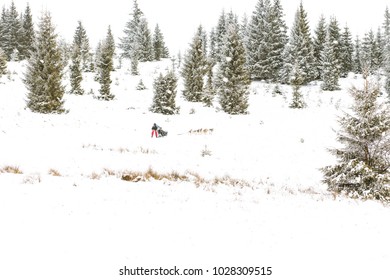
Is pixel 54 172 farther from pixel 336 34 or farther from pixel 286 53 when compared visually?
pixel 336 34

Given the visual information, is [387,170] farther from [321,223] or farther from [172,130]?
[172,130]

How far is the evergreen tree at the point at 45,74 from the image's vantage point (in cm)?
2563

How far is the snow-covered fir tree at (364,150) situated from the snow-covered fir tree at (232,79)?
19.8 m

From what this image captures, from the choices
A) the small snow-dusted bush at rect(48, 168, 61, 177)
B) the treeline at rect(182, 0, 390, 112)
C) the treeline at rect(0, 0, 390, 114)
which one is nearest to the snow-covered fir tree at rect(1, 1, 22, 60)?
the treeline at rect(0, 0, 390, 114)

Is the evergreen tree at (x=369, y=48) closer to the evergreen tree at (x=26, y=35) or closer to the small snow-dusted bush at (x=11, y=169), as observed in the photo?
the evergreen tree at (x=26, y=35)

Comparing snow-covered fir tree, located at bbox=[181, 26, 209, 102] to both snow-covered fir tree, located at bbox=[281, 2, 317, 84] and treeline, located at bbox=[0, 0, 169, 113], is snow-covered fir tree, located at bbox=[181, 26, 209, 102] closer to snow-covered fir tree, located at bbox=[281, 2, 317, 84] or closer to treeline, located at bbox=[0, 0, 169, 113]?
treeline, located at bbox=[0, 0, 169, 113]

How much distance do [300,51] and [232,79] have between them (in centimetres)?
1559

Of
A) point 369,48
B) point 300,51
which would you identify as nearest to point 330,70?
point 300,51

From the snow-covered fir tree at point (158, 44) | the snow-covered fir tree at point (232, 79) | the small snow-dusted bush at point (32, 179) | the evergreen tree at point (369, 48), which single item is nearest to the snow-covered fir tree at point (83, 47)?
the snow-covered fir tree at point (158, 44)

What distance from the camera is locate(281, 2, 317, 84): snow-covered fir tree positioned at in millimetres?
42719

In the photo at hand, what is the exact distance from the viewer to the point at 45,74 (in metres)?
26.3

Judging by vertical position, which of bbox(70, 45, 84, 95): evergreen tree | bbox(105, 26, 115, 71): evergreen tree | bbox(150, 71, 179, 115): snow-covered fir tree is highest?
bbox(105, 26, 115, 71): evergreen tree

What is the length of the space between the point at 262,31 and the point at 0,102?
33129 millimetres

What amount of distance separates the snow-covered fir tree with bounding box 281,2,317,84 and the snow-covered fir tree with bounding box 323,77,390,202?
31696 millimetres
